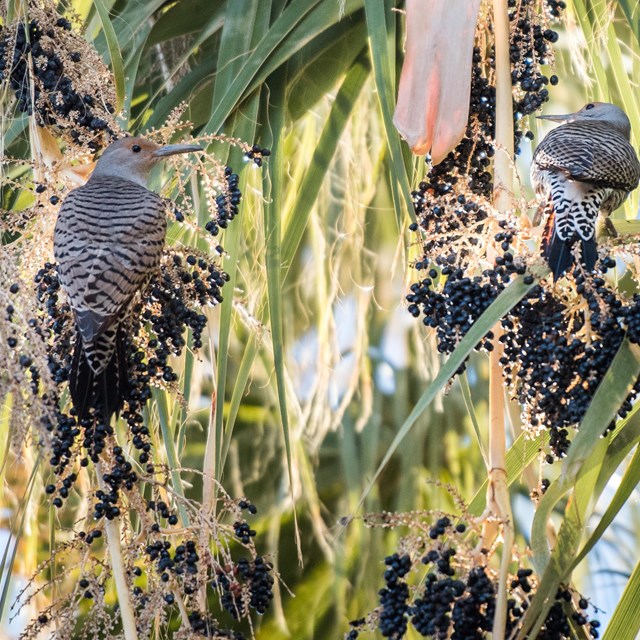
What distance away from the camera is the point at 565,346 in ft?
5.77

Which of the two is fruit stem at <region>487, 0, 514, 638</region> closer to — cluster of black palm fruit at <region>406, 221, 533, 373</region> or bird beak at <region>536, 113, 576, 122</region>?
cluster of black palm fruit at <region>406, 221, 533, 373</region>

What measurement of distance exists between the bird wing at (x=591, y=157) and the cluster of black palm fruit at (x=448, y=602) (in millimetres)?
885

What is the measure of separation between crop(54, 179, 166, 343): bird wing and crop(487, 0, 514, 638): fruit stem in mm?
614

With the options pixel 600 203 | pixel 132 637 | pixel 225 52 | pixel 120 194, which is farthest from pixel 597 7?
pixel 132 637

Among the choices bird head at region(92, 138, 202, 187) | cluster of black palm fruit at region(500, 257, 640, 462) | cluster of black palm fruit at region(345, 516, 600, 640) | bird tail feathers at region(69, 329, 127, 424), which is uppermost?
→ bird head at region(92, 138, 202, 187)

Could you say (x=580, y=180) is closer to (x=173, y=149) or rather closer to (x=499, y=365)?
(x=499, y=365)

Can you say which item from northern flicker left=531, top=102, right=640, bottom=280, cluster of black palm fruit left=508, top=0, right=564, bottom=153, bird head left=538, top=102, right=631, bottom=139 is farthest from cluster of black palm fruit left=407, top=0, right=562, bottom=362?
bird head left=538, top=102, right=631, bottom=139

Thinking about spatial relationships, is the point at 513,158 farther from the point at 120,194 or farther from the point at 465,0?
the point at 120,194

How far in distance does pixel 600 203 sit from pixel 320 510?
4.85 feet

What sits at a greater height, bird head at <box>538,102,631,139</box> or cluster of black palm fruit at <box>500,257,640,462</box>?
bird head at <box>538,102,631,139</box>

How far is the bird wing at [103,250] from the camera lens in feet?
6.83

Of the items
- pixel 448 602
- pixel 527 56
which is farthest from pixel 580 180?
pixel 448 602

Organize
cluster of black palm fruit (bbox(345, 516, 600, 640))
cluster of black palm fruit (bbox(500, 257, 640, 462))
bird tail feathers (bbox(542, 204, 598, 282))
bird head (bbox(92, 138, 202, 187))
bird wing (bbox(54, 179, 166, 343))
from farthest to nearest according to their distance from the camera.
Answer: bird head (bbox(92, 138, 202, 187)), bird wing (bbox(54, 179, 166, 343)), bird tail feathers (bbox(542, 204, 598, 282)), cluster of black palm fruit (bbox(500, 257, 640, 462)), cluster of black palm fruit (bbox(345, 516, 600, 640))

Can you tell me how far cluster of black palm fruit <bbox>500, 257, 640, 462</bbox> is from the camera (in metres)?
1.75
